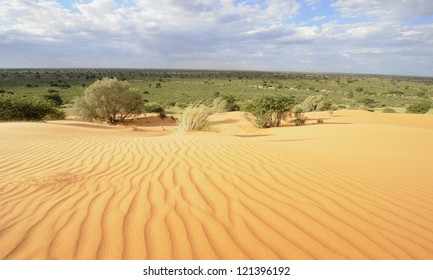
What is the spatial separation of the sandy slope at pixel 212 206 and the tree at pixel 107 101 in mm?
14874

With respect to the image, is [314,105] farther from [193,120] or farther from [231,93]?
[231,93]

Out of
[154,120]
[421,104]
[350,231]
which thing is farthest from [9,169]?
[421,104]

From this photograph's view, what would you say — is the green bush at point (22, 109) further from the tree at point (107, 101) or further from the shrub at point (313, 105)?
the shrub at point (313, 105)

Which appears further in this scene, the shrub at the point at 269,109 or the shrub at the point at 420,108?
the shrub at the point at 420,108

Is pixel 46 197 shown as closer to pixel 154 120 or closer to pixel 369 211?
pixel 369 211

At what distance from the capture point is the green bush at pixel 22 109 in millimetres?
15812

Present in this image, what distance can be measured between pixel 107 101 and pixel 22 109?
503 centimetres

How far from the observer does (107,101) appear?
1975 cm

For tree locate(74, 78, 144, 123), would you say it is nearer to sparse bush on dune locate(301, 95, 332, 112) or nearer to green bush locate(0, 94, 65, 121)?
green bush locate(0, 94, 65, 121)

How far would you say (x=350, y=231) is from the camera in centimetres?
256

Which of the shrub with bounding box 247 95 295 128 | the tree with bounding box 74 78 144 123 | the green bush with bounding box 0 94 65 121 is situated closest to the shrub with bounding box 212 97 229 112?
the tree with bounding box 74 78 144 123

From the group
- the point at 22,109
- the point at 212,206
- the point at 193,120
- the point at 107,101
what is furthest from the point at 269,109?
the point at 22,109

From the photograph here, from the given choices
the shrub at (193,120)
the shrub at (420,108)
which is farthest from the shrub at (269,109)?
the shrub at (420,108)
